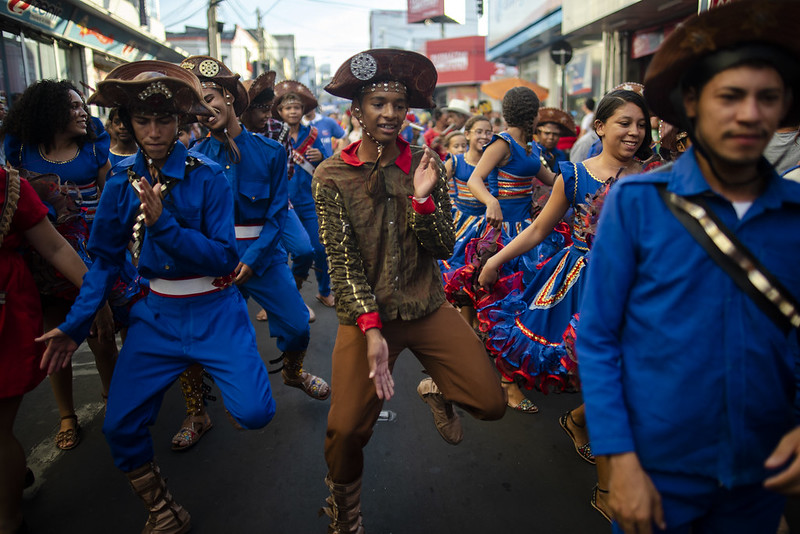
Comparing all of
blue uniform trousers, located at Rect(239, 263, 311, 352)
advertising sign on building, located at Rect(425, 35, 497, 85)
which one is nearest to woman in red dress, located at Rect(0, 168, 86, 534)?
blue uniform trousers, located at Rect(239, 263, 311, 352)

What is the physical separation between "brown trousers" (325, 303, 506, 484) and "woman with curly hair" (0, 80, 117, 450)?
2148 millimetres

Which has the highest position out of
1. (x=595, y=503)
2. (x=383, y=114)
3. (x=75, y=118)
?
(x=75, y=118)

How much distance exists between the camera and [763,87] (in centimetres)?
147

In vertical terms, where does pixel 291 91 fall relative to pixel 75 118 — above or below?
above

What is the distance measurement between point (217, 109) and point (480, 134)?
3275mm

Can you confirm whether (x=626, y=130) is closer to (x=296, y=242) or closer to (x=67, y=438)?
(x=296, y=242)

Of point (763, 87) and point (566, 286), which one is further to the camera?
point (566, 286)

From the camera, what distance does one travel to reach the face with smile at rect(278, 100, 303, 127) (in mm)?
7207

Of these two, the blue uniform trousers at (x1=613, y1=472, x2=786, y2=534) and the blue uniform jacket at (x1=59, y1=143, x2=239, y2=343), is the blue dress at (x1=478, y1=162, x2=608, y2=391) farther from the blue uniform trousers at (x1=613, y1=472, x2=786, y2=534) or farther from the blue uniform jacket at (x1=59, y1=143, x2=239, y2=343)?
the blue uniform jacket at (x1=59, y1=143, x2=239, y2=343)

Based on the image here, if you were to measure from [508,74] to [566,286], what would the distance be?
45.8 metres

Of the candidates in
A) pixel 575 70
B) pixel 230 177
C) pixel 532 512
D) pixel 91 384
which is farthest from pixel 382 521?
pixel 575 70

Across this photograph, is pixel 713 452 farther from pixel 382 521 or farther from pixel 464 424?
pixel 464 424

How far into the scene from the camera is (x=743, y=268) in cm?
152

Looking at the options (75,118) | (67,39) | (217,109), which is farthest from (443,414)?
(67,39)
